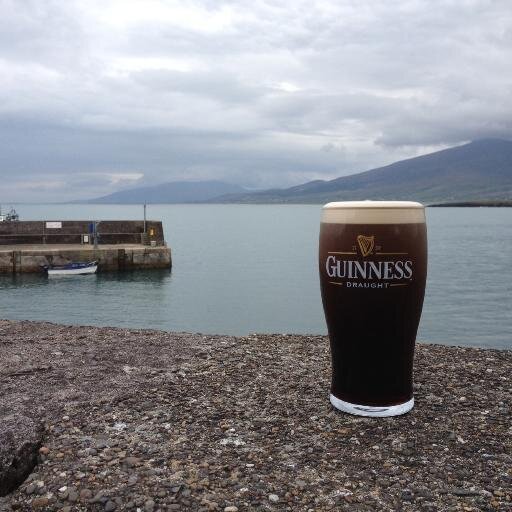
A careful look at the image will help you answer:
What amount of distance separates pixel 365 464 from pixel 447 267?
1680 inches

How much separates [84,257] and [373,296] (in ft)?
120

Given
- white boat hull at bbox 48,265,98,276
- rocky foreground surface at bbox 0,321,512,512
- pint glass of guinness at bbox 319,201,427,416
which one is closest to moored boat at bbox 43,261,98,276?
white boat hull at bbox 48,265,98,276

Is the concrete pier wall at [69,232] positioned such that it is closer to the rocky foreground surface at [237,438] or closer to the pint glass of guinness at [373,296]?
the rocky foreground surface at [237,438]

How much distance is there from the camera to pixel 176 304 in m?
31.3

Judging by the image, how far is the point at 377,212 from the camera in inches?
206

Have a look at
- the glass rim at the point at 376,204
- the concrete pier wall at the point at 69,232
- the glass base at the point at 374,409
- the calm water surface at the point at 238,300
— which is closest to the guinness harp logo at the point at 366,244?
the glass rim at the point at 376,204

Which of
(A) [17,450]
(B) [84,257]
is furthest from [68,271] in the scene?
(A) [17,450]

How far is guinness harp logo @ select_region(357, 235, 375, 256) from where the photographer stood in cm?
520

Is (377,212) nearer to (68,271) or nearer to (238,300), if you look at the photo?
(238,300)

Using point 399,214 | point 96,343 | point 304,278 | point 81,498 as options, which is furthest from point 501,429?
point 304,278

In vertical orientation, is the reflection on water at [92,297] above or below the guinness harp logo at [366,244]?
below

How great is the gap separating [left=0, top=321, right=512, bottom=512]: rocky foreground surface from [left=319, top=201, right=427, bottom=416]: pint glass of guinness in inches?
10.1

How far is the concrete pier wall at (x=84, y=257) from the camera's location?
38.3 m

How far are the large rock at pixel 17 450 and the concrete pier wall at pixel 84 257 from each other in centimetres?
3534
